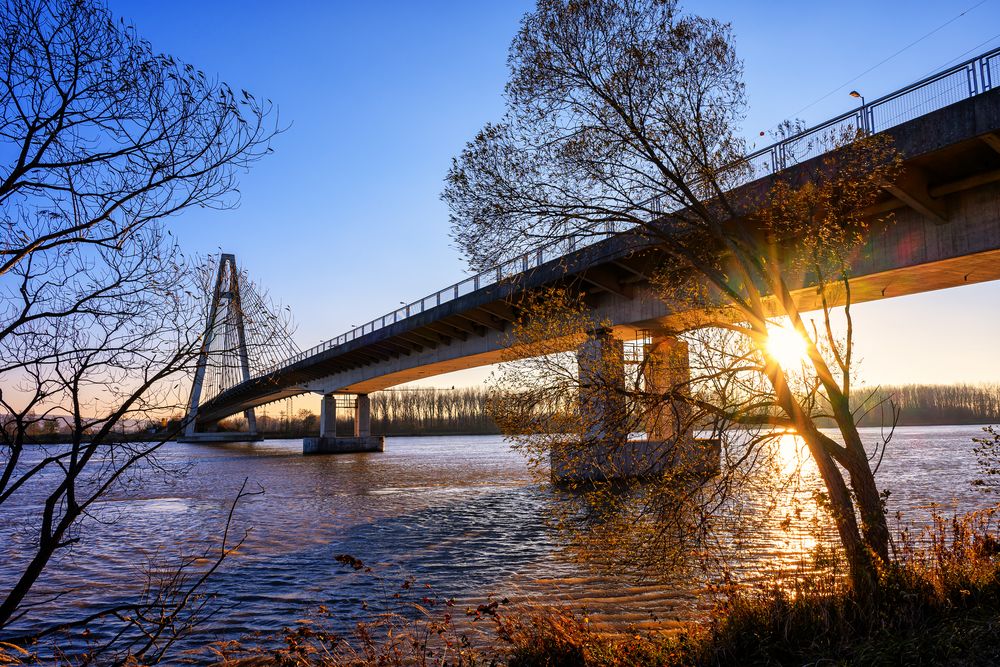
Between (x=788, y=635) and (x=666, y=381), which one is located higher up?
(x=666, y=381)

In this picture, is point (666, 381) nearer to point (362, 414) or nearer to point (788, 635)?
point (788, 635)

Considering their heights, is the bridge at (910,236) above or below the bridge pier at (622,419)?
above

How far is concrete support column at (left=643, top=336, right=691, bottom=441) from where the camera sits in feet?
36.1

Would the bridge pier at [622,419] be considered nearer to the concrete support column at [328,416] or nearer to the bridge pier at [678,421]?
the bridge pier at [678,421]

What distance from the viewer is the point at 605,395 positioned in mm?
11391

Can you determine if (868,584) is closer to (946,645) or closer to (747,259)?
(946,645)

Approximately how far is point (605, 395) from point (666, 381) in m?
2.48

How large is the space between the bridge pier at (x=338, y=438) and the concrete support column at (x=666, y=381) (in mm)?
69266

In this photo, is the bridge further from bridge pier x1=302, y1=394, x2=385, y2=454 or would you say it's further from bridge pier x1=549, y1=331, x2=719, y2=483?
bridge pier x1=302, y1=394, x2=385, y2=454

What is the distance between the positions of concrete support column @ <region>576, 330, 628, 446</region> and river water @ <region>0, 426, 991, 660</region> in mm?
1420

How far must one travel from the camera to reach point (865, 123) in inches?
668

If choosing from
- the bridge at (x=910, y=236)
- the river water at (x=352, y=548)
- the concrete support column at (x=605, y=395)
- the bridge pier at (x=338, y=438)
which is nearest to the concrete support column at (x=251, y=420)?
the bridge pier at (x=338, y=438)

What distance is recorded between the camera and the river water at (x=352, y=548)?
11922 mm

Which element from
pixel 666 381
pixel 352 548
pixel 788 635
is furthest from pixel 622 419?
pixel 352 548
